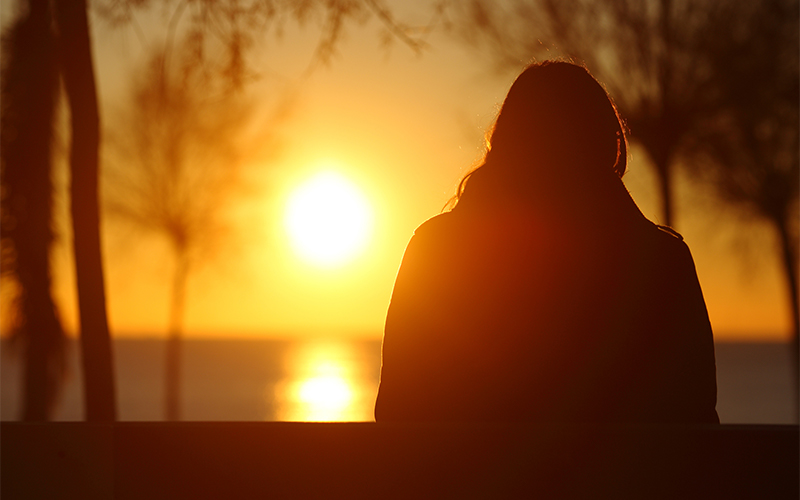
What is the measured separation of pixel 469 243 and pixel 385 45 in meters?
3.52

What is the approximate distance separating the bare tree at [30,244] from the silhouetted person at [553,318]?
5742 mm

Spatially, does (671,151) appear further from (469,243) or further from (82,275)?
(469,243)

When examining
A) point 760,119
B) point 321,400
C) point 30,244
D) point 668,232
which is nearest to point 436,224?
point 668,232

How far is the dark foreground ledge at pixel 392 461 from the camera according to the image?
182 centimetres

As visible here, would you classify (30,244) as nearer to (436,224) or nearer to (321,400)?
(436,224)

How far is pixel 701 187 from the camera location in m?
12.0

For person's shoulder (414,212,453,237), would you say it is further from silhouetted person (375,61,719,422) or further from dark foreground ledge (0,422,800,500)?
dark foreground ledge (0,422,800,500)

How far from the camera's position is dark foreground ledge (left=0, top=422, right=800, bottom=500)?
1817mm

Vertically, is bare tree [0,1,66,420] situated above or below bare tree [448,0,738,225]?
below

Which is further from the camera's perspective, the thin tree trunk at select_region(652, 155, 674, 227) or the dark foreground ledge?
the thin tree trunk at select_region(652, 155, 674, 227)

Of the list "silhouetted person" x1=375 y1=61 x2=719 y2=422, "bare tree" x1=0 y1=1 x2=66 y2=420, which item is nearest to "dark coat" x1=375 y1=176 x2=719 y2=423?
"silhouetted person" x1=375 y1=61 x2=719 y2=422

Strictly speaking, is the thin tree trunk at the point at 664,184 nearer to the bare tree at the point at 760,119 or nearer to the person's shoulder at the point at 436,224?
the bare tree at the point at 760,119

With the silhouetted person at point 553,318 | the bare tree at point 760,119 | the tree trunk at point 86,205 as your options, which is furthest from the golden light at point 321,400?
the bare tree at point 760,119

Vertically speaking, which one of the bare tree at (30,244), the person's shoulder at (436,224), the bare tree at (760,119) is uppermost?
the bare tree at (760,119)
